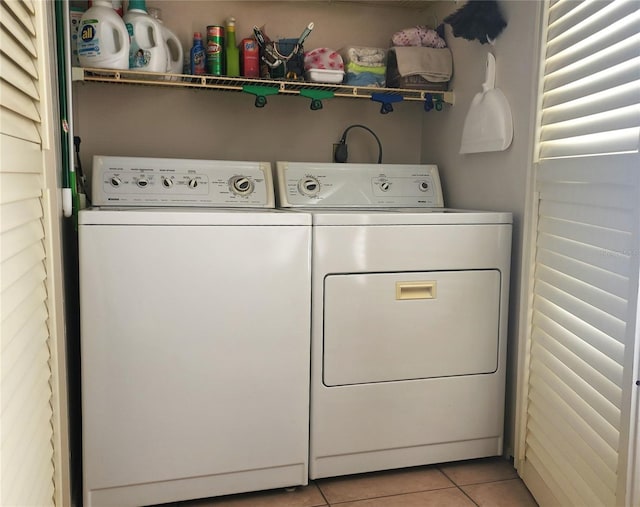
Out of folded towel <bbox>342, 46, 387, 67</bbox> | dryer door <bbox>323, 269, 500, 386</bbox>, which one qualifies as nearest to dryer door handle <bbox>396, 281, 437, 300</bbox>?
dryer door <bbox>323, 269, 500, 386</bbox>

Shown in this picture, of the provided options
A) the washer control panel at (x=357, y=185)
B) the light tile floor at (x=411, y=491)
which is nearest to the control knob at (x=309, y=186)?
the washer control panel at (x=357, y=185)

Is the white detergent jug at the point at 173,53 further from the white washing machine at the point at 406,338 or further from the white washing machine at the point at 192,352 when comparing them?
the white washing machine at the point at 406,338

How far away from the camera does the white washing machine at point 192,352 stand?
1.64 metres

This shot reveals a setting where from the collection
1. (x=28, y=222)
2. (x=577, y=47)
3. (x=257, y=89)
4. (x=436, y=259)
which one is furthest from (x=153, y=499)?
(x=577, y=47)

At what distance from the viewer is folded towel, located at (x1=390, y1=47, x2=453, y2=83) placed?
227cm

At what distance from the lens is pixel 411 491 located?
1.87m

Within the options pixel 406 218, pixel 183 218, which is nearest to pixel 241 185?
pixel 183 218

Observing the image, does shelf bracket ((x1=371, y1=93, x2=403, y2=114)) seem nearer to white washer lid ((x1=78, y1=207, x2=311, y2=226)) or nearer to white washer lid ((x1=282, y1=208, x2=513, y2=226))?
white washer lid ((x1=282, y1=208, x2=513, y2=226))

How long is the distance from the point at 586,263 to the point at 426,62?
114 centimetres

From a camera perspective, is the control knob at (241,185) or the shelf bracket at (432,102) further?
the shelf bracket at (432,102)

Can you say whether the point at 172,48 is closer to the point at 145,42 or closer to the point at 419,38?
the point at 145,42

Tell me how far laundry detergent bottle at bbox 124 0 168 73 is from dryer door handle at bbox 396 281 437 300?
3.69 feet

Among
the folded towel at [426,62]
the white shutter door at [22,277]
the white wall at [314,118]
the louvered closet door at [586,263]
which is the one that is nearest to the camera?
the white shutter door at [22,277]

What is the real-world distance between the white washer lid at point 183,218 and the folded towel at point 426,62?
88 centimetres
